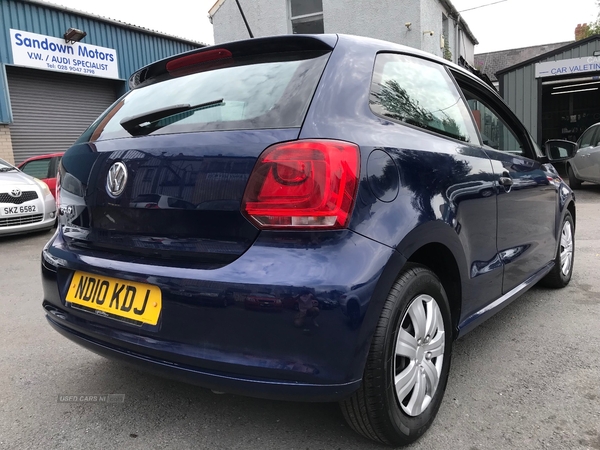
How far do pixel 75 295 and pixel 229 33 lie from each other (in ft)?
43.3

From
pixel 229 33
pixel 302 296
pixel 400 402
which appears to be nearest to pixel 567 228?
pixel 400 402

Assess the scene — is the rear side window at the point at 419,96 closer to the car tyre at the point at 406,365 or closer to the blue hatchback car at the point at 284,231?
the blue hatchback car at the point at 284,231

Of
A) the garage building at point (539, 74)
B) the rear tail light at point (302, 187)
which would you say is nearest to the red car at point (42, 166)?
the rear tail light at point (302, 187)

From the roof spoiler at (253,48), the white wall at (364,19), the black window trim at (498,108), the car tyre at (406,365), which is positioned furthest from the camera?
the white wall at (364,19)

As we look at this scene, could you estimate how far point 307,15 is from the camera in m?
12.7

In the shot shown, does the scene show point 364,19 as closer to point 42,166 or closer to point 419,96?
point 42,166

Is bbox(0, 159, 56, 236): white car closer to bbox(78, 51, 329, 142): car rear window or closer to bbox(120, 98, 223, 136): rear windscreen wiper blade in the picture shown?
bbox(78, 51, 329, 142): car rear window

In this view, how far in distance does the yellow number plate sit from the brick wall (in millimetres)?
10512

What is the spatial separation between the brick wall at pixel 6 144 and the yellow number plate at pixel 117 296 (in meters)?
10.5

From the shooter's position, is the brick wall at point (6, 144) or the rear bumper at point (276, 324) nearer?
the rear bumper at point (276, 324)

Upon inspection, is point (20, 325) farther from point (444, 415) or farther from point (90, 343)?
point (444, 415)

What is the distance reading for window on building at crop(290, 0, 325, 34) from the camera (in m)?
12.6

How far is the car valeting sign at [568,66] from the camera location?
13719 millimetres

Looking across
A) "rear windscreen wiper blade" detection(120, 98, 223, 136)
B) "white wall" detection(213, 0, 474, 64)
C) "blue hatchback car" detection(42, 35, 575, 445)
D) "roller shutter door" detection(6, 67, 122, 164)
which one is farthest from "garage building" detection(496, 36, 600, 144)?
"rear windscreen wiper blade" detection(120, 98, 223, 136)
